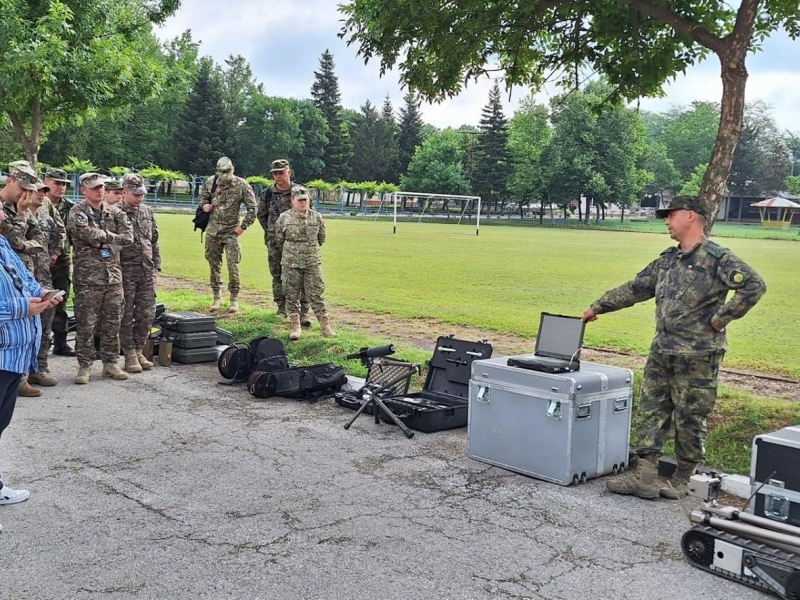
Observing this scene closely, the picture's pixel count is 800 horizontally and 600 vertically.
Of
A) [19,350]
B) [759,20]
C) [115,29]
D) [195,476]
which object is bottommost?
[195,476]

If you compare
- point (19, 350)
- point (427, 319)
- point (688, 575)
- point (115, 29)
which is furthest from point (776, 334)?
point (115, 29)

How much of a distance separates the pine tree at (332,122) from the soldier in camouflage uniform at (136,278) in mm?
86827

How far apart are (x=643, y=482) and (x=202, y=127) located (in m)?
83.0

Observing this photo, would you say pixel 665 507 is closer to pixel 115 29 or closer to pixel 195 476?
pixel 195 476

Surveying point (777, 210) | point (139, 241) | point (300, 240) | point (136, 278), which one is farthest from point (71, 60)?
point (777, 210)

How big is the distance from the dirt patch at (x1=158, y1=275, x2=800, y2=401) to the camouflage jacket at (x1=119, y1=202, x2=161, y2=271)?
3.33 m

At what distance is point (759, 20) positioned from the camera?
7.71 metres

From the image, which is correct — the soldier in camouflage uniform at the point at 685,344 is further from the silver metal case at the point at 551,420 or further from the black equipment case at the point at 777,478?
the black equipment case at the point at 777,478

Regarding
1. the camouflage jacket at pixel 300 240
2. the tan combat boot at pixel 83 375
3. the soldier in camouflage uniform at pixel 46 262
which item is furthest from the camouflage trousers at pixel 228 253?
the tan combat boot at pixel 83 375

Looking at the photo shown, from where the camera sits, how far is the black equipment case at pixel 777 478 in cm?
399

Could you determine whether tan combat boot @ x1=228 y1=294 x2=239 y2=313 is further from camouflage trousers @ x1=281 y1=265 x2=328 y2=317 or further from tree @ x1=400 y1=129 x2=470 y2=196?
tree @ x1=400 y1=129 x2=470 y2=196

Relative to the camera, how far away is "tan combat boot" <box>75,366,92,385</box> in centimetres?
834

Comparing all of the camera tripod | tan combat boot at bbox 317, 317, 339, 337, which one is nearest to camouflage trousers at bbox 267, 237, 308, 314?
tan combat boot at bbox 317, 317, 339, 337

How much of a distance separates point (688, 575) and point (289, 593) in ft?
6.62
